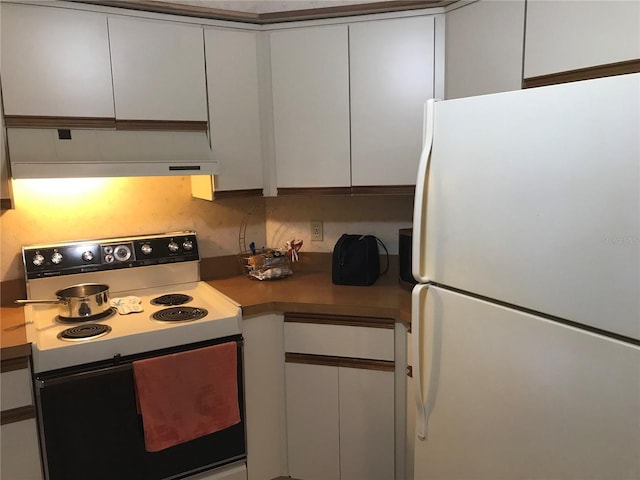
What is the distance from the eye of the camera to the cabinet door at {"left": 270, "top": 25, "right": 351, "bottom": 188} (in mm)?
2102

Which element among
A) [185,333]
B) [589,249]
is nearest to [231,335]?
[185,333]

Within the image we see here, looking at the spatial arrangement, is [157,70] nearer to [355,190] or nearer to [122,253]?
[122,253]

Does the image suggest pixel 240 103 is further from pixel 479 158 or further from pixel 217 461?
pixel 217 461

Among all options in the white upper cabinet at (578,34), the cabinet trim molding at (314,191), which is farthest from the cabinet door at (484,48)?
the cabinet trim molding at (314,191)

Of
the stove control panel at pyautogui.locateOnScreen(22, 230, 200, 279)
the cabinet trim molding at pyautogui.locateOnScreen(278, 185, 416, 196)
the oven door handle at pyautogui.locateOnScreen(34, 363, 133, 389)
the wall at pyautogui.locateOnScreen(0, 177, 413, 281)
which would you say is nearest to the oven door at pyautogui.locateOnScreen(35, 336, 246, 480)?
the oven door handle at pyautogui.locateOnScreen(34, 363, 133, 389)

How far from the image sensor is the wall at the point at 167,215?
6.70 ft

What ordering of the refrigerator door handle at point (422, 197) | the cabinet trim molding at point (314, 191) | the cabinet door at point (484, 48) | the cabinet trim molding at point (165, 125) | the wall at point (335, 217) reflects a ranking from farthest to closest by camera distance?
the wall at point (335, 217)
the cabinet trim molding at point (314, 191)
the cabinet trim molding at point (165, 125)
the cabinet door at point (484, 48)
the refrigerator door handle at point (422, 197)

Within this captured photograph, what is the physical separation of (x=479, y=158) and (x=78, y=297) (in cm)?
149

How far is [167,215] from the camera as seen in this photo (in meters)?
2.33

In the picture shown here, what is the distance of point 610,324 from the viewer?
1.07 m

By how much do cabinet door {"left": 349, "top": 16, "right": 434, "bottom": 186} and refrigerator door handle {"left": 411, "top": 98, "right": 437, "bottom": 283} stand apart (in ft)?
1.89

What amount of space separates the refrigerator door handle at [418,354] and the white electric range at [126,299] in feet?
2.31

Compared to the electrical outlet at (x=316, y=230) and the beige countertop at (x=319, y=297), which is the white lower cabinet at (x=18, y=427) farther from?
the electrical outlet at (x=316, y=230)

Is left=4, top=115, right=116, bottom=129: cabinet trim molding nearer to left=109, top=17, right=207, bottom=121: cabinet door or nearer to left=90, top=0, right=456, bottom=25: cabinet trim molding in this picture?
left=109, top=17, right=207, bottom=121: cabinet door
